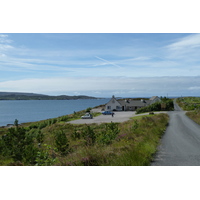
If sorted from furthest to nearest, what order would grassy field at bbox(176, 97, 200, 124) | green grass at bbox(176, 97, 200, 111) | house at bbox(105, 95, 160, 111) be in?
1. house at bbox(105, 95, 160, 111)
2. green grass at bbox(176, 97, 200, 111)
3. grassy field at bbox(176, 97, 200, 124)

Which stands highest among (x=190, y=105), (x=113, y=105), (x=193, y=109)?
(x=190, y=105)

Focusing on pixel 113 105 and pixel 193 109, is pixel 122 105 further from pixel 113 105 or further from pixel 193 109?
pixel 193 109

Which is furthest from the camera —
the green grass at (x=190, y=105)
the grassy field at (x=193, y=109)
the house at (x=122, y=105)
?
the house at (x=122, y=105)

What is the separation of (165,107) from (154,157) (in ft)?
176

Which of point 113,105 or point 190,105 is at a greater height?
point 190,105

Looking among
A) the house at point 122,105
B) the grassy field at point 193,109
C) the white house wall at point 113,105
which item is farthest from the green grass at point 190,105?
the white house wall at point 113,105

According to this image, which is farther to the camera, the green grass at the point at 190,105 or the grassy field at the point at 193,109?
the green grass at the point at 190,105

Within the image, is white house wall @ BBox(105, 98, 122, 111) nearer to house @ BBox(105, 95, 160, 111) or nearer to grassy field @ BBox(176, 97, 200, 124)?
house @ BBox(105, 95, 160, 111)

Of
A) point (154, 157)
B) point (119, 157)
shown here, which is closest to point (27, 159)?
point (119, 157)

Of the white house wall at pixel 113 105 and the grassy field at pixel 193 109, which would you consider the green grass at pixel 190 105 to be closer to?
the grassy field at pixel 193 109

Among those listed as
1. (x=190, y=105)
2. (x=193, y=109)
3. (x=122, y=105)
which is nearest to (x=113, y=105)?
(x=122, y=105)

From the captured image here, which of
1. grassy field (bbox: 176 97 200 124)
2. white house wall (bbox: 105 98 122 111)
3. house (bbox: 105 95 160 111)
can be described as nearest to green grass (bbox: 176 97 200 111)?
grassy field (bbox: 176 97 200 124)

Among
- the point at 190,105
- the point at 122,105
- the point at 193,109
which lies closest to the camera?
the point at 193,109

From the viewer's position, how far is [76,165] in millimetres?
7859
